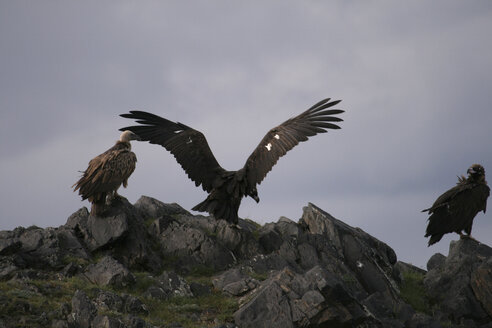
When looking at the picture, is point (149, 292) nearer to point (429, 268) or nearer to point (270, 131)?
point (270, 131)

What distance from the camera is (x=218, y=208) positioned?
17.6 meters

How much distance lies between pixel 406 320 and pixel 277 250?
167 inches

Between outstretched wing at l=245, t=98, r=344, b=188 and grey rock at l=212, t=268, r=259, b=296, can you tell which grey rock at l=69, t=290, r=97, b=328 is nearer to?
grey rock at l=212, t=268, r=259, b=296

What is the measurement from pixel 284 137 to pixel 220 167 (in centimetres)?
220

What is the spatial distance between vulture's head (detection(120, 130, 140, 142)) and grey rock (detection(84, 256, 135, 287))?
11.7 ft

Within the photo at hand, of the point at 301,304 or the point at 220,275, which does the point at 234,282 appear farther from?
the point at 301,304

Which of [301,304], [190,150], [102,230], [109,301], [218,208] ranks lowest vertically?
[301,304]

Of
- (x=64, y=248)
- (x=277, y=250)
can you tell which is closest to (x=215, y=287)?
(x=277, y=250)

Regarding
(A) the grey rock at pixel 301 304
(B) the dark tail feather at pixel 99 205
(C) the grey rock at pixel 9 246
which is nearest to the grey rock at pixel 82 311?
(A) the grey rock at pixel 301 304

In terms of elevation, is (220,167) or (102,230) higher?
(220,167)

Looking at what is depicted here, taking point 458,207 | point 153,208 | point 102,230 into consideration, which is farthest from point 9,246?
point 458,207

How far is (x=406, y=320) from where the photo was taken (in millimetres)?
16328

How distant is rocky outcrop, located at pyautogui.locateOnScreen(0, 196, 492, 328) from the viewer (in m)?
13.6

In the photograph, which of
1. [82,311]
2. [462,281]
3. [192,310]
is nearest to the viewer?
[82,311]
